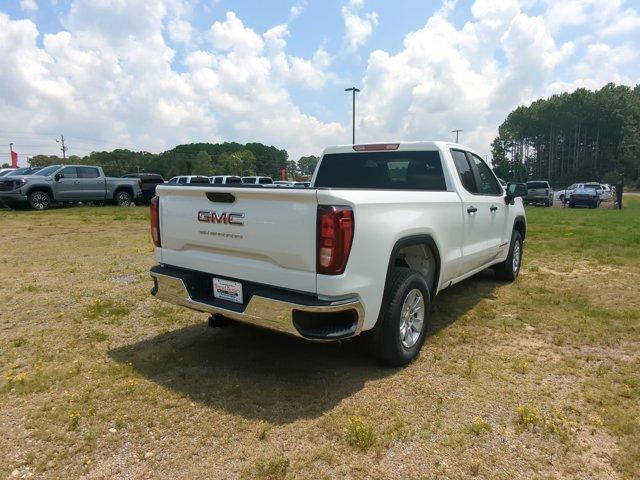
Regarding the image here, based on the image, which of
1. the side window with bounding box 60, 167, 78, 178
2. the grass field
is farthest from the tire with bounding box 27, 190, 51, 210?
the grass field

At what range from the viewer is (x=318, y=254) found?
2.92m

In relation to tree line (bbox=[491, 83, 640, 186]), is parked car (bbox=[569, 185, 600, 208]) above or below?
below

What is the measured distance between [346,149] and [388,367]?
101 inches

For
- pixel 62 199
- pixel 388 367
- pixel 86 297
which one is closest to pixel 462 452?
pixel 388 367

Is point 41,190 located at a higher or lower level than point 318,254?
higher

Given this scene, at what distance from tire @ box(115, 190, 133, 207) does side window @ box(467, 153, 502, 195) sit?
1820 cm

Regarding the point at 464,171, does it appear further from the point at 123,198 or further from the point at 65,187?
the point at 123,198

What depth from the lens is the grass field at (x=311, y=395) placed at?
2512mm

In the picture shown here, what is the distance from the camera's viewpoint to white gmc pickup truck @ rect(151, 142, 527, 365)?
293cm

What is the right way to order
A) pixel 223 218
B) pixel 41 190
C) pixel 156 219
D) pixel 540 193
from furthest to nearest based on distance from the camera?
pixel 540 193
pixel 41 190
pixel 156 219
pixel 223 218

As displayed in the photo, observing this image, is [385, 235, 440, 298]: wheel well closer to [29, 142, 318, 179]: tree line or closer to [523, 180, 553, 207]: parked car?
[523, 180, 553, 207]: parked car

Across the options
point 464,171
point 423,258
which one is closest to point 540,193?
point 464,171

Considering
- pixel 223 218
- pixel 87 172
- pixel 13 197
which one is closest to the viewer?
pixel 223 218

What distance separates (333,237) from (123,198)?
19759mm
